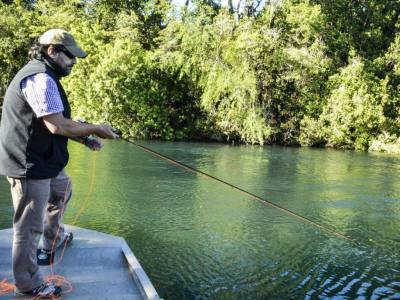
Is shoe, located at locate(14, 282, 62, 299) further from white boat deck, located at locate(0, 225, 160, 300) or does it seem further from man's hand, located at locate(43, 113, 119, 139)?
man's hand, located at locate(43, 113, 119, 139)

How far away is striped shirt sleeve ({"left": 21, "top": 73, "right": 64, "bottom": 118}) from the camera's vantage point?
3266 mm

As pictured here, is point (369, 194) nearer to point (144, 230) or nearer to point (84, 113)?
point (144, 230)

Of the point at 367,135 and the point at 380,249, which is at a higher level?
the point at 367,135

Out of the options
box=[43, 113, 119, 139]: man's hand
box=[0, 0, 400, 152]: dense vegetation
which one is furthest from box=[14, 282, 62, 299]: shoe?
box=[0, 0, 400, 152]: dense vegetation

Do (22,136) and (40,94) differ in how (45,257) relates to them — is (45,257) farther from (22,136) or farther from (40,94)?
(40,94)

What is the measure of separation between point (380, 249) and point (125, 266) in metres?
4.36

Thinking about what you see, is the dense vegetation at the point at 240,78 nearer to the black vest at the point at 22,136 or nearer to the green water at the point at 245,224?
the green water at the point at 245,224

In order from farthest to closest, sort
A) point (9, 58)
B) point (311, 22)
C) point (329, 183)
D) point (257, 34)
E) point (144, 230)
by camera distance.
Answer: point (9, 58)
point (311, 22)
point (257, 34)
point (329, 183)
point (144, 230)

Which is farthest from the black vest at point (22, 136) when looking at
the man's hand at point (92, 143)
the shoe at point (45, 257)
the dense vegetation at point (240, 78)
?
the dense vegetation at point (240, 78)

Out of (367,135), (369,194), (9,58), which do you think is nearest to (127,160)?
(369,194)

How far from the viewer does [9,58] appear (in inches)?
1201

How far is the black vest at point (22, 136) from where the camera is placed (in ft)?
11.0

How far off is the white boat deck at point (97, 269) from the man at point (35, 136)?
1.30 ft

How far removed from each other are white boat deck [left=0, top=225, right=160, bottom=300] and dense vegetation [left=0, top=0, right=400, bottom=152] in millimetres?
Answer: 19040
